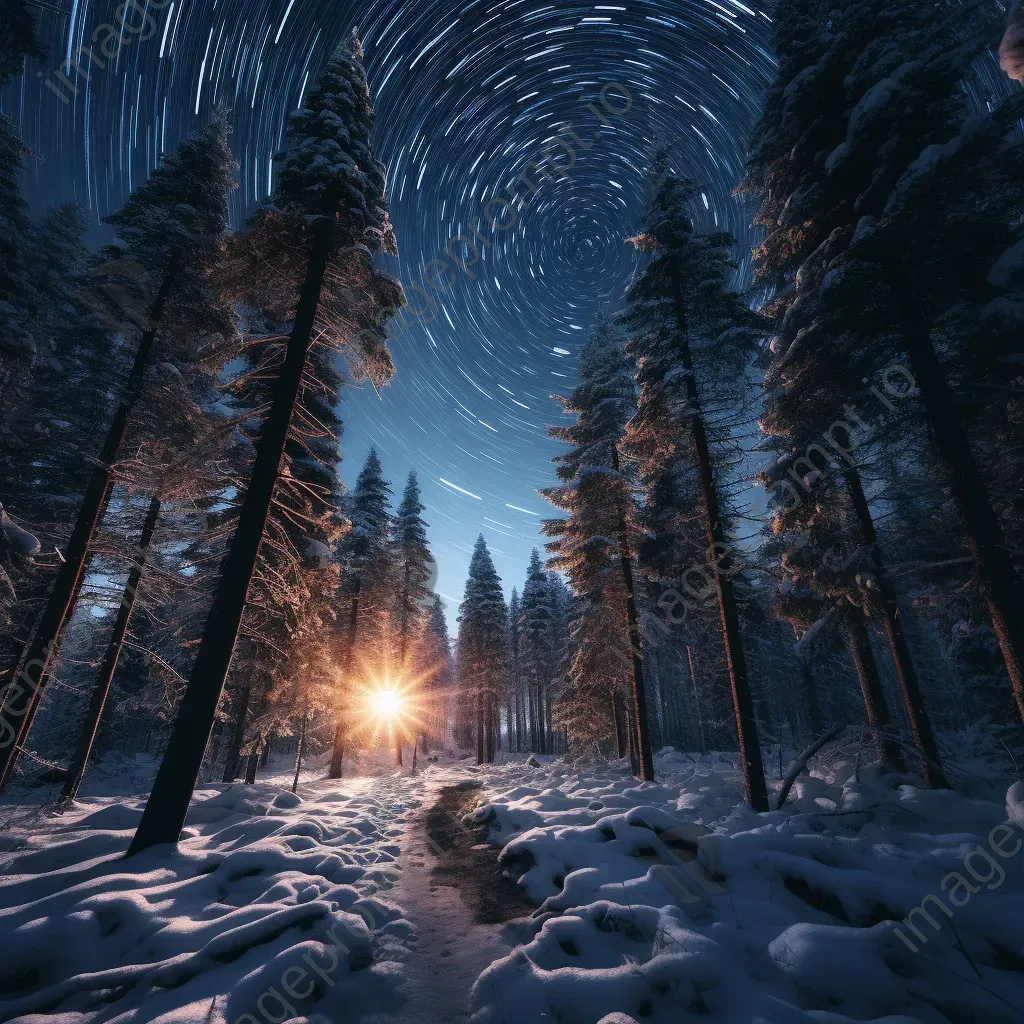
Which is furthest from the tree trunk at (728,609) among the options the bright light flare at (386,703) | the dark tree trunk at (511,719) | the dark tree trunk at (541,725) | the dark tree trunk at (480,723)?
the dark tree trunk at (511,719)

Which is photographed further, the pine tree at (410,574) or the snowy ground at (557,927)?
the pine tree at (410,574)

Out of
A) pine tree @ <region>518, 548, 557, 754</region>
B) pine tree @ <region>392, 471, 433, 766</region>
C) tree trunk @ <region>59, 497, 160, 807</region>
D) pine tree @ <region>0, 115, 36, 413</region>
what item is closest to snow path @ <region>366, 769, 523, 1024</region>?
tree trunk @ <region>59, 497, 160, 807</region>

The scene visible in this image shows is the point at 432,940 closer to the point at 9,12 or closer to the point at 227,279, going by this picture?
the point at 227,279

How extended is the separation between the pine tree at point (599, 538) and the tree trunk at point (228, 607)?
10098 millimetres

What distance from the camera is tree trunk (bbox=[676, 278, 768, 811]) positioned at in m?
8.31

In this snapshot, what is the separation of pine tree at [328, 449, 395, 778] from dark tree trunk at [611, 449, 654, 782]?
469 inches

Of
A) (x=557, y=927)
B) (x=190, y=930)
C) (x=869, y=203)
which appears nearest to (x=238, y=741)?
(x=190, y=930)

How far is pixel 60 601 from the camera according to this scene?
904 cm

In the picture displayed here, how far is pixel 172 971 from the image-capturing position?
310 centimetres

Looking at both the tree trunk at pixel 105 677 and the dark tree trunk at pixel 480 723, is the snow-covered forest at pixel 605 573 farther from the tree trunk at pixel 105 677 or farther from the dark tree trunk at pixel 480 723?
the dark tree trunk at pixel 480 723

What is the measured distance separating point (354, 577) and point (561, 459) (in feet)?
38.0

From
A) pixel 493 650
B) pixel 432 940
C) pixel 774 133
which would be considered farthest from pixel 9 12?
pixel 493 650

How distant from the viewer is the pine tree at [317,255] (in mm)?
7383

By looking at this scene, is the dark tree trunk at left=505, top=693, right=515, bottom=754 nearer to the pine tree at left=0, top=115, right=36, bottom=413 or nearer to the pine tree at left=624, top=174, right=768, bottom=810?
the pine tree at left=624, top=174, right=768, bottom=810
